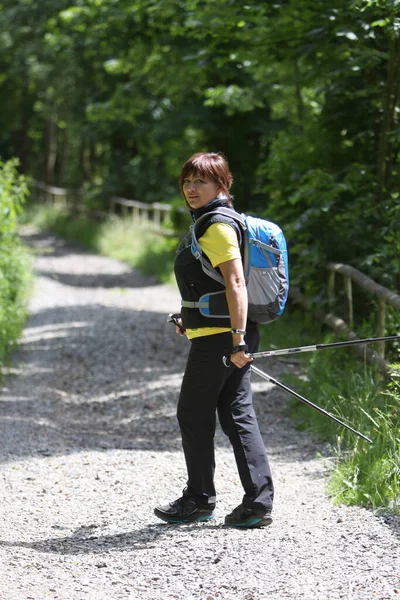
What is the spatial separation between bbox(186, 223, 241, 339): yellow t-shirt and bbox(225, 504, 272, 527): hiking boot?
1.30 meters

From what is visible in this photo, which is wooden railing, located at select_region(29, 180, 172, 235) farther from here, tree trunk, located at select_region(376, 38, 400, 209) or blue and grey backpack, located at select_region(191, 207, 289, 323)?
blue and grey backpack, located at select_region(191, 207, 289, 323)

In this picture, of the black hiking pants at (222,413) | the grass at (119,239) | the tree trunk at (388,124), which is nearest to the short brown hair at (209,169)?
the black hiking pants at (222,413)

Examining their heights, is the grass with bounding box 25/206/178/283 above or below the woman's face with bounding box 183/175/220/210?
below

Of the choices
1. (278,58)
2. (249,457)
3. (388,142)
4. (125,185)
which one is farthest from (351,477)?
(125,185)

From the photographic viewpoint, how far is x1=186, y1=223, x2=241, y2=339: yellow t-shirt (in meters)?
4.49

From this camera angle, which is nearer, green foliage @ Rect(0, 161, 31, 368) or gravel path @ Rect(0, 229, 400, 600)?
gravel path @ Rect(0, 229, 400, 600)

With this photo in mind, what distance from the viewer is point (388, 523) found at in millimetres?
4781

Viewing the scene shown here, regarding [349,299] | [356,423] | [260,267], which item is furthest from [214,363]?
[349,299]

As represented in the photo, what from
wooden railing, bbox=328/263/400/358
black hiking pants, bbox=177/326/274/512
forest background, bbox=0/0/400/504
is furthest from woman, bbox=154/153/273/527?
wooden railing, bbox=328/263/400/358

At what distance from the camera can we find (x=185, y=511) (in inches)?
196

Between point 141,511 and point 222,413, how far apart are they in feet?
2.87

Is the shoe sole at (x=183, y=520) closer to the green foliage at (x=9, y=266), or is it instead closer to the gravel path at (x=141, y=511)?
the gravel path at (x=141, y=511)

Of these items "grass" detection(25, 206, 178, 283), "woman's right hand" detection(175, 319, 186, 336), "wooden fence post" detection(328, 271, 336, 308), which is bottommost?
"grass" detection(25, 206, 178, 283)

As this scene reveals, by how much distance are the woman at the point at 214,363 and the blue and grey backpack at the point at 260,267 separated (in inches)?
1.9
